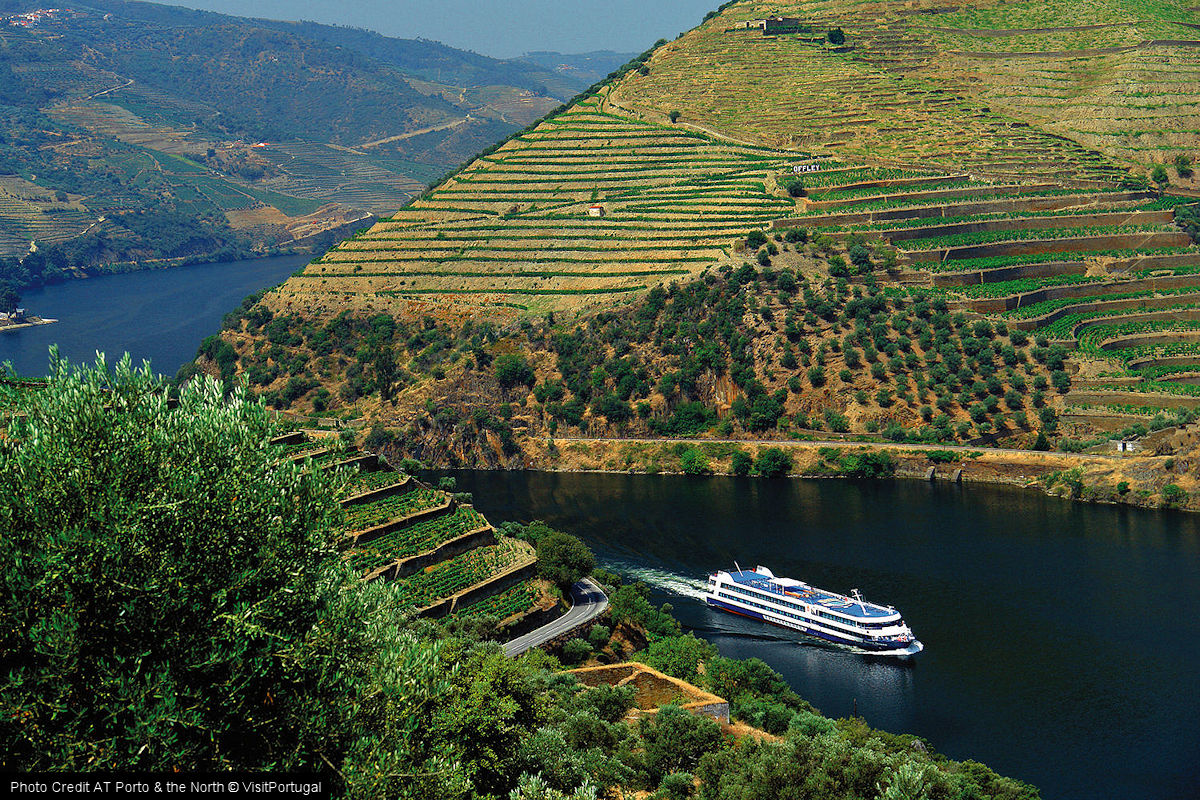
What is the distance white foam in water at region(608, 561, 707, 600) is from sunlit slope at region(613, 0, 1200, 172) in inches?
2816

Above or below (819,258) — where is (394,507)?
below

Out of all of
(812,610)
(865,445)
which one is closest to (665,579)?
(812,610)

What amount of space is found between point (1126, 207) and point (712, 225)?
134ft

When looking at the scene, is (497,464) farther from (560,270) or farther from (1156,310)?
(1156,310)

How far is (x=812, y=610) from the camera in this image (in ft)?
225

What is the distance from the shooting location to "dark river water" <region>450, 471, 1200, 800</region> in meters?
53.9

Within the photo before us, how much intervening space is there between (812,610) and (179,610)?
4907 centimetres

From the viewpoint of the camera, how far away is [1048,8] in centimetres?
15662

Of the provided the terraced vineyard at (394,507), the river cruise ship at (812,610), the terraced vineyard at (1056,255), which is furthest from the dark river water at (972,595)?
the terraced vineyard at (1056,255)

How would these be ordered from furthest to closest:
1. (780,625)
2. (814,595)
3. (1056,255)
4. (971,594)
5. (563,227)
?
(563,227), (1056,255), (780,625), (814,595), (971,594)

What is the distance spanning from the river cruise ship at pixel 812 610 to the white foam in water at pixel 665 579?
83cm

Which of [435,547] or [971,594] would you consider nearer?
[435,547]

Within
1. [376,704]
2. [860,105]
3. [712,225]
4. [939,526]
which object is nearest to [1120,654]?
[939,526]

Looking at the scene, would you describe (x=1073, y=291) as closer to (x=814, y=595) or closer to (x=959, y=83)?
(x=959, y=83)
